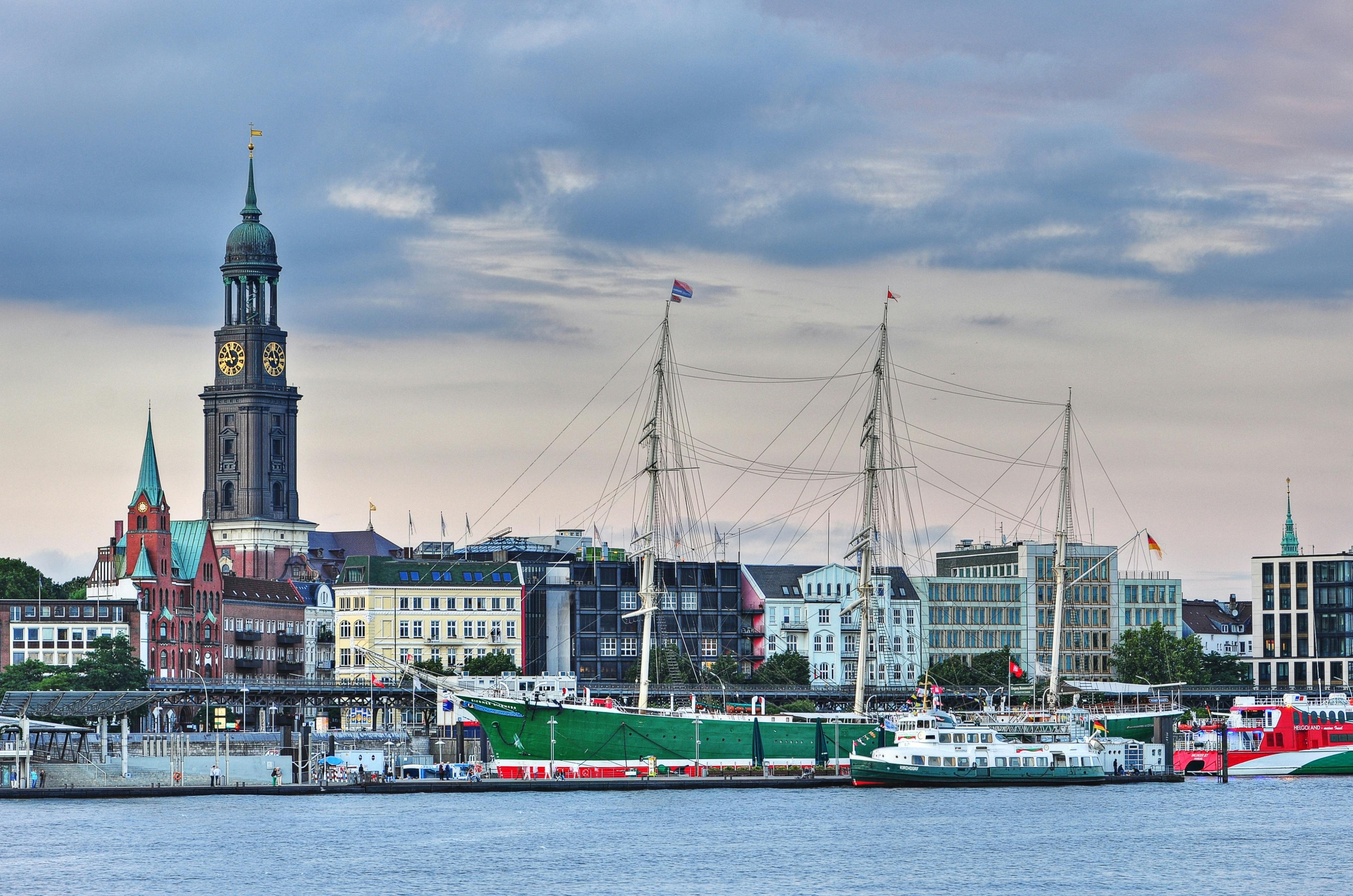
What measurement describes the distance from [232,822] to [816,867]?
120ft

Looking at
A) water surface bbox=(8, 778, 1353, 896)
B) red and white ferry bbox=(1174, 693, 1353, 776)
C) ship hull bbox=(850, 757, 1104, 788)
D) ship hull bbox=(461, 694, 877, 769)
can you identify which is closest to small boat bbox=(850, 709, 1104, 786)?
ship hull bbox=(850, 757, 1104, 788)

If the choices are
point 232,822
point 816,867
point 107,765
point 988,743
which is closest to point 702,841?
point 816,867

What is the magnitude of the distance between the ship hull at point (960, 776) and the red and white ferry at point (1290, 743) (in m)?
25.8

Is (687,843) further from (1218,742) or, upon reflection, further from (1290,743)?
(1218,742)

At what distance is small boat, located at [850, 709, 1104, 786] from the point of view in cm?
15812

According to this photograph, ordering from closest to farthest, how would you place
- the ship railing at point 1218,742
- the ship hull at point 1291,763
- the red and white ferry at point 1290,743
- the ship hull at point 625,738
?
the ship hull at point 625,738 → the ship hull at point 1291,763 → the red and white ferry at point 1290,743 → the ship railing at point 1218,742

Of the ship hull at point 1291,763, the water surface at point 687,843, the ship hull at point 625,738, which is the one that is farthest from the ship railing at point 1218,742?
the ship hull at point 625,738

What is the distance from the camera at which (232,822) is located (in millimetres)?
137500

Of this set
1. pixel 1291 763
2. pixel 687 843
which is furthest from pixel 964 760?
pixel 1291 763

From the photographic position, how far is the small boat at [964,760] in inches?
6225

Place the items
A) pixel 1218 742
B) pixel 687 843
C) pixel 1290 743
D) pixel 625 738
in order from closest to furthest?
pixel 687 843
pixel 625 738
pixel 1290 743
pixel 1218 742

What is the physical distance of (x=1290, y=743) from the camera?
185125 mm

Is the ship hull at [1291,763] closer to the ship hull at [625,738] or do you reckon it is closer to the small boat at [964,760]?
the small boat at [964,760]

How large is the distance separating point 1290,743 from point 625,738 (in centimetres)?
4916
